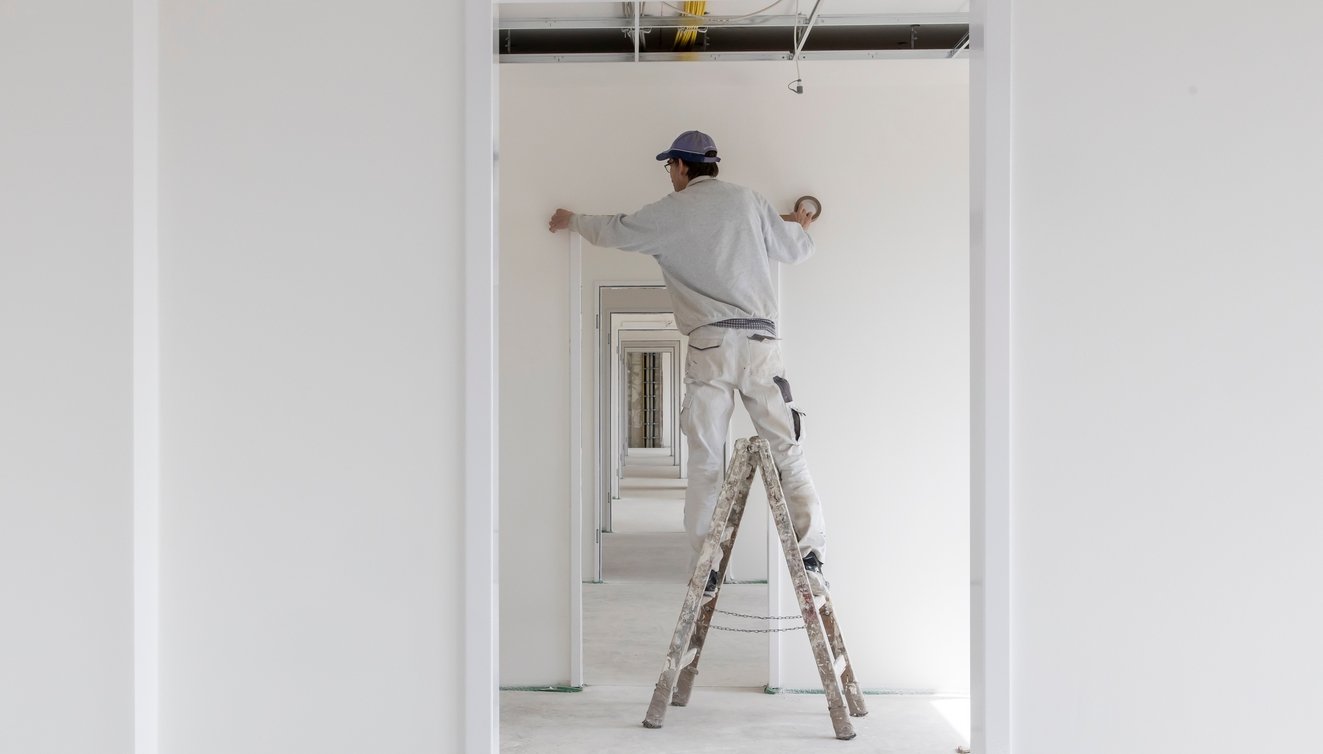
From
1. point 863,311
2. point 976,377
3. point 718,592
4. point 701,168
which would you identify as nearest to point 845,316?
point 863,311

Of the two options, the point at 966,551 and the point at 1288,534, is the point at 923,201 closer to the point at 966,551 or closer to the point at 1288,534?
the point at 966,551

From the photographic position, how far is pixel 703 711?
13.2ft

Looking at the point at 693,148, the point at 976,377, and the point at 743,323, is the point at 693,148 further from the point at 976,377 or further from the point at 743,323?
the point at 976,377

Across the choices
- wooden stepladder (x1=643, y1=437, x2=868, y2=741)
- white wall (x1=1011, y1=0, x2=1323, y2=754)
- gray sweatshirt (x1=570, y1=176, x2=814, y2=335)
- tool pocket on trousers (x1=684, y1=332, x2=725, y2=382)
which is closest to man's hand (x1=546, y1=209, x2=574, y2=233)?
gray sweatshirt (x1=570, y1=176, x2=814, y2=335)

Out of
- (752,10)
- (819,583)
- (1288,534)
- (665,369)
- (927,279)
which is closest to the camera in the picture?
(1288,534)

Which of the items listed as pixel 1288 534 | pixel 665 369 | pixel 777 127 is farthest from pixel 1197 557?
pixel 665 369

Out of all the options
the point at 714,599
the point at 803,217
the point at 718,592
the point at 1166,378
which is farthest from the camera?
the point at 803,217

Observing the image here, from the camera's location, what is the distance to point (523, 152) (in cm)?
442

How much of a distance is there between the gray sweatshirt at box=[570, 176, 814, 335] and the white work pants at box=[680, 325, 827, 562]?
0.11 meters

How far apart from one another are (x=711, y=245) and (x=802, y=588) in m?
1.22

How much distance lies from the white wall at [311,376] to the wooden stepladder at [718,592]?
131 cm

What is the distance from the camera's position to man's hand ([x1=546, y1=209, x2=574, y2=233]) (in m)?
4.31

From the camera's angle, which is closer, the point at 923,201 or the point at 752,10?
the point at 752,10

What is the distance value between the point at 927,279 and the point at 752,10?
1.25 meters
